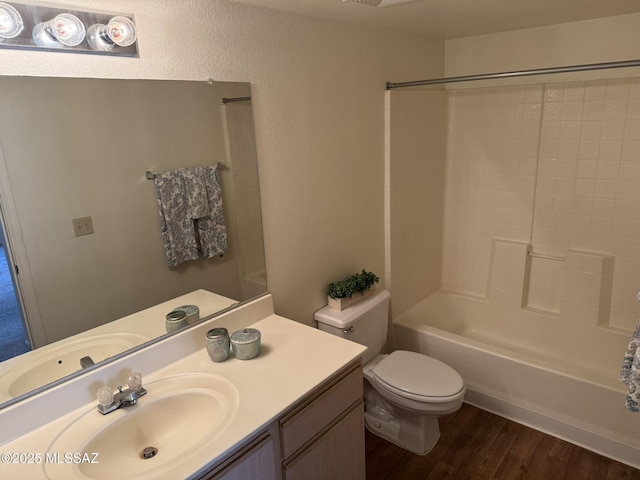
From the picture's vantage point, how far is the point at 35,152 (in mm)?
1291

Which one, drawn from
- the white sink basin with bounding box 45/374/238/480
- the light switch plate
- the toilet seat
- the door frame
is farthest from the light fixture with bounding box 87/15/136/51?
the toilet seat

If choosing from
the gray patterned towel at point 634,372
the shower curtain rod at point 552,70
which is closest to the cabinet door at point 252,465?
the gray patterned towel at point 634,372

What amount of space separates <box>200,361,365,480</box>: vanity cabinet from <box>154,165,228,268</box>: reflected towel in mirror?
0.72 meters

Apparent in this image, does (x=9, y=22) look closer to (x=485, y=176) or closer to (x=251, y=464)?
(x=251, y=464)

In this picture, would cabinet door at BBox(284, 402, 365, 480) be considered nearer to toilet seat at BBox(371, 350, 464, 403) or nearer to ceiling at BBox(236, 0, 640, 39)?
toilet seat at BBox(371, 350, 464, 403)

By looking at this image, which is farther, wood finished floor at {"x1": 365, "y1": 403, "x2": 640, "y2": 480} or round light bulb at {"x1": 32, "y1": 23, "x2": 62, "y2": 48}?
wood finished floor at {"x1": 365, "y1": 403, "x2": 640, "y2": 480}

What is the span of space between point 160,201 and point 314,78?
933 millimetres

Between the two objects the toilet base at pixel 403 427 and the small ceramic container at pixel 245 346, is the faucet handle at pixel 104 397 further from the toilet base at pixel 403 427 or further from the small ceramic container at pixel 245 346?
the toilet base at pixel 403 427

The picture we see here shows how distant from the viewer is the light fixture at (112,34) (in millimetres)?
1340

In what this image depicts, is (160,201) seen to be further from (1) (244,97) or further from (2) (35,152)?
(1) (244,97)

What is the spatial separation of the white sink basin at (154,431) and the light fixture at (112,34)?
111 centimetres

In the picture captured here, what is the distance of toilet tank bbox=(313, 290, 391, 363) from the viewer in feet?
7.33

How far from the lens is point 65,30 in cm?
128

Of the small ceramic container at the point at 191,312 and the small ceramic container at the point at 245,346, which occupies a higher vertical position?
the small ceramic container at the point at 191,312
